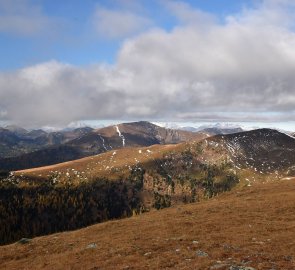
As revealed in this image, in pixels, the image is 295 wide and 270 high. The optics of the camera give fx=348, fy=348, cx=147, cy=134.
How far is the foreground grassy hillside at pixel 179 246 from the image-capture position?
97.8ft

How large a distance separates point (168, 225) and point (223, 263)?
30.7 meters

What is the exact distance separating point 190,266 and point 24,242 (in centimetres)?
3603

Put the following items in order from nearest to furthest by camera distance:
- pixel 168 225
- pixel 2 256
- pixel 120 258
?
pixel 120 258 → pixel 2 256 → pixel 168 225

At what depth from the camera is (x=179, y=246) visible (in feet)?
125

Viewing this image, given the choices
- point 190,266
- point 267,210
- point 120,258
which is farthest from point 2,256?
point 267,210

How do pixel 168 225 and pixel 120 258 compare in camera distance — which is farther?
pixel 168 225

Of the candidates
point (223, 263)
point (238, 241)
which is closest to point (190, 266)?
point (223, 263)

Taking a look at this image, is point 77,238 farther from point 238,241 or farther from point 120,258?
point 238,241

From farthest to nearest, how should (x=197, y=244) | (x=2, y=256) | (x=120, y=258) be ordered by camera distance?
1. (x=2, y=256)
2. (x=197, y=244)
3. (x=120, y=258)

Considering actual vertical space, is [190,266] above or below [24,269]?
above

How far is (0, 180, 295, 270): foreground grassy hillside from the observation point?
97.8ft

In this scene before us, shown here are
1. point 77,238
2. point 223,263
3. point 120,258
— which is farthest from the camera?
point 77,238

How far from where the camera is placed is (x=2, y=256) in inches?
1786

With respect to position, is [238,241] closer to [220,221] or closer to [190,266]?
[190,266]
